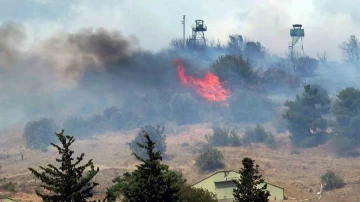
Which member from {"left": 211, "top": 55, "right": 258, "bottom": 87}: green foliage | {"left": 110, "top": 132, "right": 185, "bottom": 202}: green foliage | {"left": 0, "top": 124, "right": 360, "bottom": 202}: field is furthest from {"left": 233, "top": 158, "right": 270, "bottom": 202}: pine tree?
{"left": 211, "top": 55, "right": 258, "bottom": 87}: green foliage

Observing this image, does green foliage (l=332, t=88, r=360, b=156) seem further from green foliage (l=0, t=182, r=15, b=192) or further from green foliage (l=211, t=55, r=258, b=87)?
green foliage (l=0, t=182, r=15, b=192)

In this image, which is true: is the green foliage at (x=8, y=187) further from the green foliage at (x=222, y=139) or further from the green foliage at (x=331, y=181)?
the green foliage at (x=222, y=139)

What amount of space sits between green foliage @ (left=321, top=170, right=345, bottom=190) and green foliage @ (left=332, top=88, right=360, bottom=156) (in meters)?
20.7

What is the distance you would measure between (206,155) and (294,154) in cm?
1995

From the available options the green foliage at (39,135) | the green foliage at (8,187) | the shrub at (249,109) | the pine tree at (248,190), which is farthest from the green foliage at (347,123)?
the pine tree at (248,190)

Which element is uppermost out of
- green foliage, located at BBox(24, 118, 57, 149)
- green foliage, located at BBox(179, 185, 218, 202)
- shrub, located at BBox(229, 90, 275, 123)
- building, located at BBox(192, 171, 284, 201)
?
shrub, located at BBox(229, 90, 275, 123)

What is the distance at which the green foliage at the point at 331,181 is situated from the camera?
74.3m

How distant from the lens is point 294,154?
322 ft

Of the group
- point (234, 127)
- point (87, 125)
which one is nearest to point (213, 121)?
point (234, 127)

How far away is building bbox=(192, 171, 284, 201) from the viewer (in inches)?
2672

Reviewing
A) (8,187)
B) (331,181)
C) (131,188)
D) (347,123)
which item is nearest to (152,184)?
(131,188)

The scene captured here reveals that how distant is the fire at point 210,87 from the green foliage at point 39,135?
38.4 meters

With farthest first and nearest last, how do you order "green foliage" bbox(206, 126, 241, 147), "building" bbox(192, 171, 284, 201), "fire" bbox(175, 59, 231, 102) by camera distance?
"fire" bbox(175, 59, 231, 102), "green foliage" bbox(206, 126, 241, 147), "building" bbox(192, 171, 284, 201)

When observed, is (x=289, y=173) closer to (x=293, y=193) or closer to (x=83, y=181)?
(x=293, y=193)
